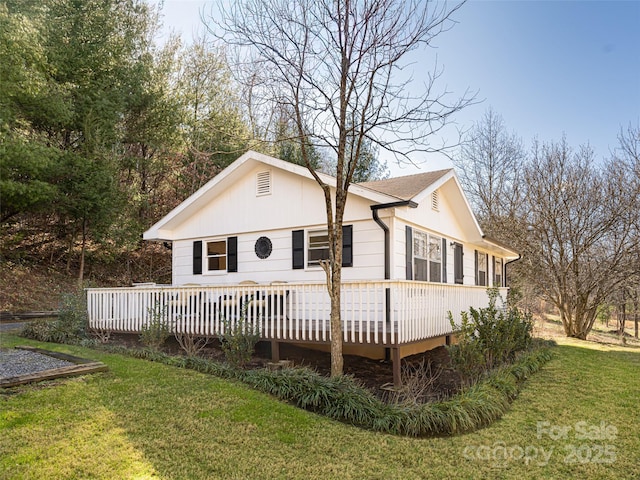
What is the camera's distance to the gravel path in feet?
21.3

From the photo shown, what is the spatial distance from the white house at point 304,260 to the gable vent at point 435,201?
0.12 meters

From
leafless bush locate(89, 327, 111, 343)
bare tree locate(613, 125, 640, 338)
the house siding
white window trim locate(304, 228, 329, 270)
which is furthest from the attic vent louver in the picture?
bare tree locate(613, 125, 640, 338)

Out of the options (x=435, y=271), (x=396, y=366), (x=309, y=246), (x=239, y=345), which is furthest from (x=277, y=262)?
(x=396, y=366)

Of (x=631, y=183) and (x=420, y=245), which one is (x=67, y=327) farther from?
(x=631, y=183)

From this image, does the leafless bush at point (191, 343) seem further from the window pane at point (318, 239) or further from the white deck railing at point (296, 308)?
the window pane at point (318, 239)

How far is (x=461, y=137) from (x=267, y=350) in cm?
558

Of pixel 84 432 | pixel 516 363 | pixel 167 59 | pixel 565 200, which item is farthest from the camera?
pixel 167 59

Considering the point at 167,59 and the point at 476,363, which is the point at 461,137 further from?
the point at 167,59

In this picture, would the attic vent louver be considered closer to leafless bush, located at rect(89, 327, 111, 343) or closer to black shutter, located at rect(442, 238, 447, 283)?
leafless bush, located at rect(89, 327, 111, 343)

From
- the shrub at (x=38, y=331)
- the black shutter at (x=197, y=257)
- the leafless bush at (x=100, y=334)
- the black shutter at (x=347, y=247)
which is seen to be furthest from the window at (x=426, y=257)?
the shrub at (x=38, y=331)

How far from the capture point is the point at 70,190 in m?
16.1

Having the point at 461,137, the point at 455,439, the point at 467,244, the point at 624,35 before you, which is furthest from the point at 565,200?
the point at 455,439

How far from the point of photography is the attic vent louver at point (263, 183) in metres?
11.7

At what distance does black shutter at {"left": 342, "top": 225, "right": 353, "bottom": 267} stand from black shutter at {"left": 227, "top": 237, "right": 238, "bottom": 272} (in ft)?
10.9
